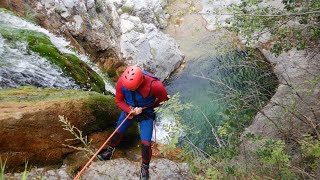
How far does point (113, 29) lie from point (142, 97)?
884 centimetres

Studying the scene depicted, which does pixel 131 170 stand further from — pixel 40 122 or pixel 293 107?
pixel 293 107

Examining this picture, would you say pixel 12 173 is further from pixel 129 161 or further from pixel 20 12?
pixel 20 12

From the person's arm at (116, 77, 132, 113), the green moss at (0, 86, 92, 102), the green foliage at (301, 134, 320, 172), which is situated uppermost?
the person's arm at (116, 77, 132, 113)

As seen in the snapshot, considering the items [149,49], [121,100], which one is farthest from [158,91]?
[149,49]

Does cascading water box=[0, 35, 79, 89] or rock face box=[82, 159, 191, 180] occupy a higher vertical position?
cascading water box=[0, 35, 79, 89]

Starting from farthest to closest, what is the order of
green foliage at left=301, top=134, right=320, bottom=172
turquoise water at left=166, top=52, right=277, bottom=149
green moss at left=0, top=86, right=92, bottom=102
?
turquoise water at left=166, top=52, right=277, bottom=149, green moss at left=0, top=86, right=92, bottom=102, green foliage at left=301, top=134, right=320, bottom=172

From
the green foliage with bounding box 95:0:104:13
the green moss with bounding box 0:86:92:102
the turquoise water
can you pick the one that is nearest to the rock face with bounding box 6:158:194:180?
the green moss with bounding box 0:86:92:102

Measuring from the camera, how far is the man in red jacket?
14.0 feet

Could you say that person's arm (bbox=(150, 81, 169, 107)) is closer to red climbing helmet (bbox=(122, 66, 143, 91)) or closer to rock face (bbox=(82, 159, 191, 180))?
red climbing helmet (bbox=(122, 66, 143, 91))

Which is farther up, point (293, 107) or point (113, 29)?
point (113, 29)

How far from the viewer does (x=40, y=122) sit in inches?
181

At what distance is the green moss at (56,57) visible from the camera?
6984 mm

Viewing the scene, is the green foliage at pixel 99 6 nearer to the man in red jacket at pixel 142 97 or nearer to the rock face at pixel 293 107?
the rock face at pixel 293 107

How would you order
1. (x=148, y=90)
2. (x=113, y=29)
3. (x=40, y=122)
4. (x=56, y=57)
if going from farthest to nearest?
(x=113, y=29) → (x=56, y=57) → (x=40, y=122) → (x=148, y=90)
